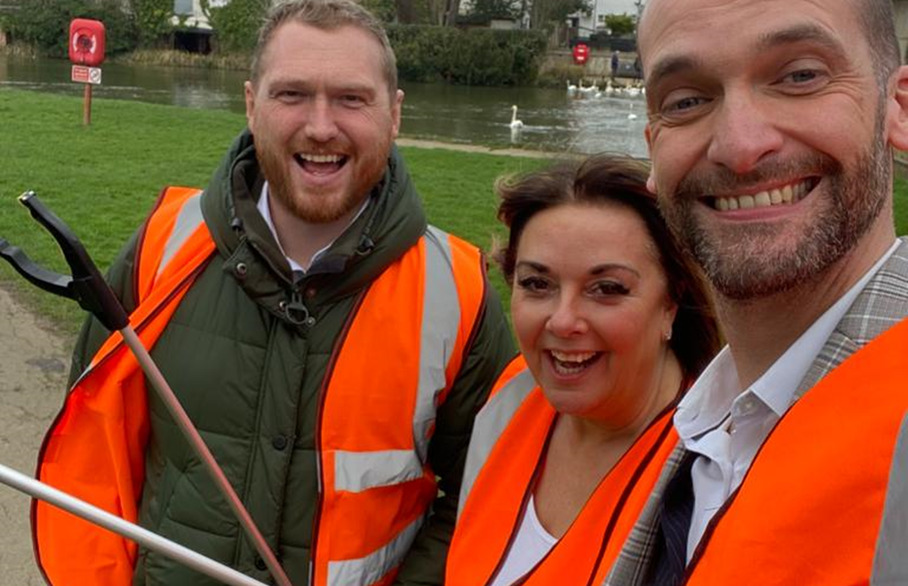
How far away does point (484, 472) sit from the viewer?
2070 millimetres

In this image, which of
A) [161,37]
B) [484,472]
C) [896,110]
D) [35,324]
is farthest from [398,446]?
[161,37]

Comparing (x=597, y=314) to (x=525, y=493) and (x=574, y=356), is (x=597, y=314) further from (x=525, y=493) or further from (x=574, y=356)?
(x=525, y=493)

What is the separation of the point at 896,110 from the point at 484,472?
3.63ft

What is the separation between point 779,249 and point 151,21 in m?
48.8

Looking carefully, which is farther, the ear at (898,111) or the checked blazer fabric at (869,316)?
the ear at (898,111)

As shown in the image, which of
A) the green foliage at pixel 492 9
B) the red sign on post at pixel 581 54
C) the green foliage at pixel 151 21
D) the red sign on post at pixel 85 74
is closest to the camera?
the red sign on post at pixel 85 74

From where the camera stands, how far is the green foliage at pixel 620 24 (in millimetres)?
54688

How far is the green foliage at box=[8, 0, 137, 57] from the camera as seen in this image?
43.4 meters

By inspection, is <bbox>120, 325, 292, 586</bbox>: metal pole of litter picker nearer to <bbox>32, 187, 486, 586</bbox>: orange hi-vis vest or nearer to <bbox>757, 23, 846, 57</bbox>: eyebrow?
<bbox>32, 187, 486, 586</bbox>: orange hi-vis vest

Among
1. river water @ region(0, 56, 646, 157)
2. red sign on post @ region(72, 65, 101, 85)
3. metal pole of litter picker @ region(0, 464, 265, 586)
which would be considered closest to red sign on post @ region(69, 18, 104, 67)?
red sign on post @ region(72, 65, 101, 85)

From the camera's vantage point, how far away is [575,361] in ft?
6.67

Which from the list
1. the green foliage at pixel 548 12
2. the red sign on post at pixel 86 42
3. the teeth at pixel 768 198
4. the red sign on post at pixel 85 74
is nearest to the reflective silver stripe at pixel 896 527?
the teeth at pixel 768 198

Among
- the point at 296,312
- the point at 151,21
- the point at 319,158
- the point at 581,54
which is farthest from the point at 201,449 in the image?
the point at 151,21

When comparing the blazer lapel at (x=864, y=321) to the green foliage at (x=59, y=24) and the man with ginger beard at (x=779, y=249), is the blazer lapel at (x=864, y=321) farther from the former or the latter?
the green foliage at (x=59, y=24)
